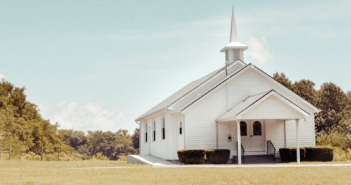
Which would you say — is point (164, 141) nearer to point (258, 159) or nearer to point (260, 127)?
point (260, 127)

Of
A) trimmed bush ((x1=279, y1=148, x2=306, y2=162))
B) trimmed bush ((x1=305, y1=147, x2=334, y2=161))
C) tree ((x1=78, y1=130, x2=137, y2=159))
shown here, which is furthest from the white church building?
tree ((x1=78, y1=130, x2=137, y2=159))

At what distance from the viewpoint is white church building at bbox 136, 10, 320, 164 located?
25.9 meters

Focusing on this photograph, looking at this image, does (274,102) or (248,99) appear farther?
(248,99)

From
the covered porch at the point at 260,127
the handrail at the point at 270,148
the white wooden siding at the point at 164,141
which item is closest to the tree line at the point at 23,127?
the white wooden siding at the point at 164,141

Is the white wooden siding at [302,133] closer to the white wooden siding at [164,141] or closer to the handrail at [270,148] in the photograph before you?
the handrail at [270,148]

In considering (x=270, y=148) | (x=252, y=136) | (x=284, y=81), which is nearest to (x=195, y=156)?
(x=252, y=136)

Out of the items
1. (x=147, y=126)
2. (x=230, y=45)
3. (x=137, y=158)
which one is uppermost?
(x=230, y=45)

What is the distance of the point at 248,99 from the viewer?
27.5m

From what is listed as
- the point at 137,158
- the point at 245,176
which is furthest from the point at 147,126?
the point at 245,176

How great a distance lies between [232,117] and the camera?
2483 cm

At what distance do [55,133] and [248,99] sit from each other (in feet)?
124

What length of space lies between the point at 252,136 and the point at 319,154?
173 inches

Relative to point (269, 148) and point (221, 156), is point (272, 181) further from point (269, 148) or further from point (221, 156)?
point (269, 148)

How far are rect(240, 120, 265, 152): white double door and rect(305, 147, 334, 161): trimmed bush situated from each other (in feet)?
10.1
